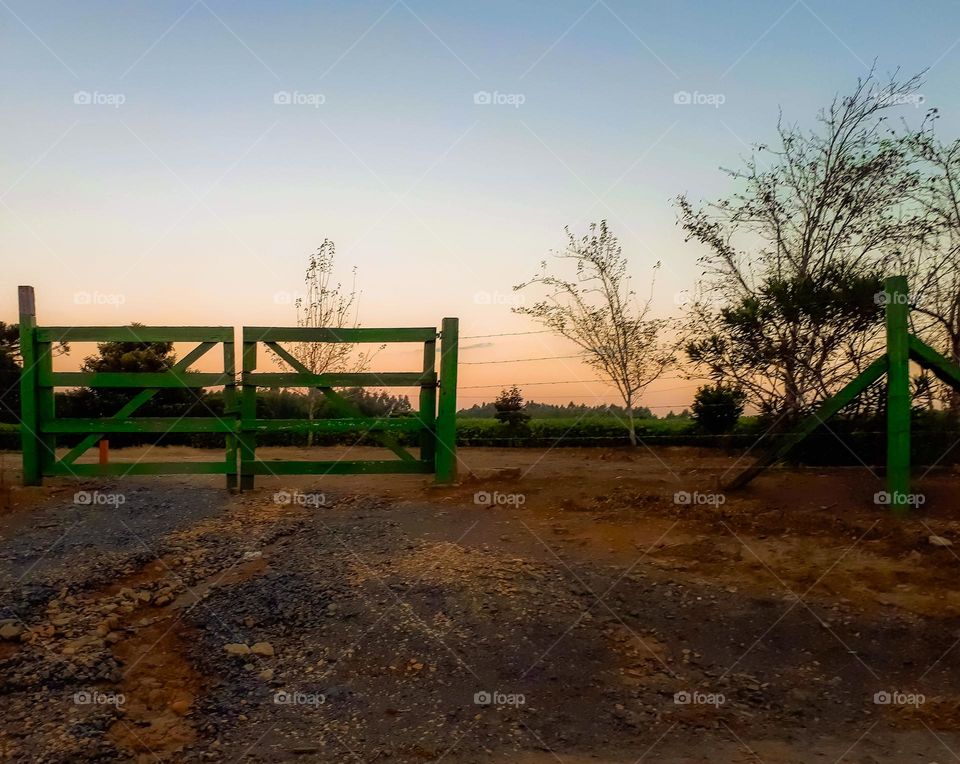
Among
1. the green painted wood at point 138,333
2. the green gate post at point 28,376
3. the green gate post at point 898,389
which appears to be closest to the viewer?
the green gate post at point 898,389

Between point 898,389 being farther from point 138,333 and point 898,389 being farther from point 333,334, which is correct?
point 138,333

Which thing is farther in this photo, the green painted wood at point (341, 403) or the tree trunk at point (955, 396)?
the tree trunk at point (955, 396)

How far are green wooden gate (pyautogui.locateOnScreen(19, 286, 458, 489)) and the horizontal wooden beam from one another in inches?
0.5

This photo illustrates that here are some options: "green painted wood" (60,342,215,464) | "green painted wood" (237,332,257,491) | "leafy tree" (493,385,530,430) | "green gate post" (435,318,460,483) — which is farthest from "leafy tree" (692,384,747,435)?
"green painted wood" (60,342,215,464)

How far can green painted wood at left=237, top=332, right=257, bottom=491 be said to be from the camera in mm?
9398

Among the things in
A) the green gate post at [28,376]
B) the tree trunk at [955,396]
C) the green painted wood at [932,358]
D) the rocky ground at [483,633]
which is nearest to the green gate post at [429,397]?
the rocky ground at [483,633]

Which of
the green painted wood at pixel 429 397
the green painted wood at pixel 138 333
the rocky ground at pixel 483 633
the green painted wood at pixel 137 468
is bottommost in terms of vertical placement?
the rocky ground at pixel 483 633

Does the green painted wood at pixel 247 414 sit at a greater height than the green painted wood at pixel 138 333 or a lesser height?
lesser

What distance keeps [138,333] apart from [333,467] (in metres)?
2.72

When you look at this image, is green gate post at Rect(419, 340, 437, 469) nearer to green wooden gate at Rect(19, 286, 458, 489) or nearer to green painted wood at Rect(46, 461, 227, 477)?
green wooden gate at Rect(19, 286, 458, 489)

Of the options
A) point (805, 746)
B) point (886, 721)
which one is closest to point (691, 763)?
point (805, 746)

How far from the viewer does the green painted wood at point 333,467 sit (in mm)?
9461

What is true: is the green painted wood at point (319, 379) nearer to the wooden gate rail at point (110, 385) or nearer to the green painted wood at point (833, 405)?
the wooden gate rail at point (110, 385)

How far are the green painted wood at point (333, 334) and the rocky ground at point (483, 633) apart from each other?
2.08m
